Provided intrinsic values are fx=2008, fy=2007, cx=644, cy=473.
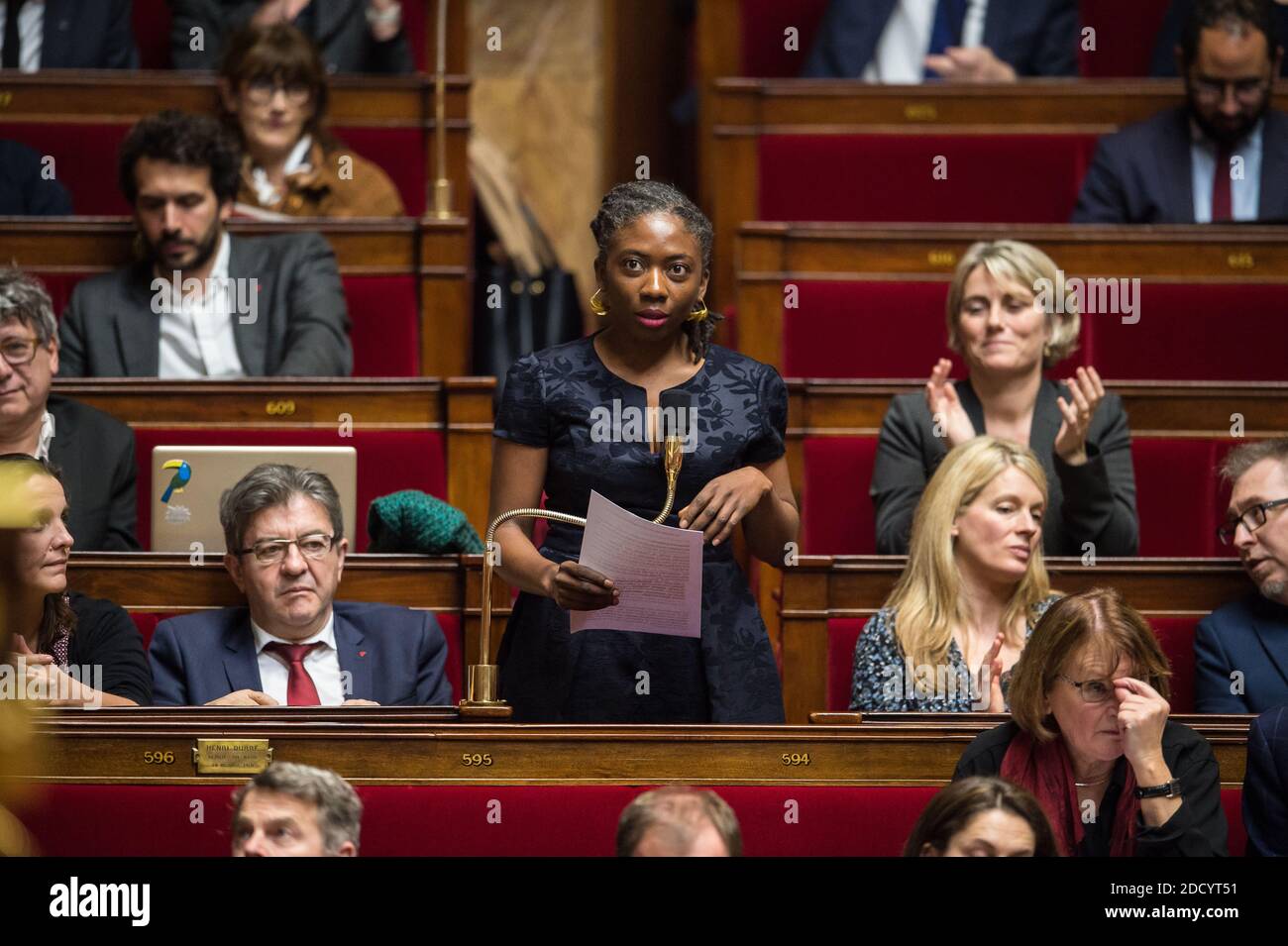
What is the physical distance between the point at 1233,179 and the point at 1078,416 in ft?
2.69

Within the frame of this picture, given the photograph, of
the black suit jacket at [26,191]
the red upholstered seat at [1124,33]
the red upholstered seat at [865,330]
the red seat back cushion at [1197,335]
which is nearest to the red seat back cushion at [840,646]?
the red upholstered seat at [865,330]

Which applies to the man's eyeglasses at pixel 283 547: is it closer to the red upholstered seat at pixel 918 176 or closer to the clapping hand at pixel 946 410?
the clapping hand at pixel 946 410

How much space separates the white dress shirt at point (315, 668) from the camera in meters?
1.86

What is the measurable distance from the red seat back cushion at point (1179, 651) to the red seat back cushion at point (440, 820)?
555mm

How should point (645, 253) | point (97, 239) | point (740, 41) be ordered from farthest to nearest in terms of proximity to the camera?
1. point (740, 41)
2. point (97, 239)
3. point (645, 253)

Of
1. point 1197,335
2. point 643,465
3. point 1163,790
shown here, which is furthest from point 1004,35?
point 1163,790

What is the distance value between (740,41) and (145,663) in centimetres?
175

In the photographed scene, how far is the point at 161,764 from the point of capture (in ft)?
5.24

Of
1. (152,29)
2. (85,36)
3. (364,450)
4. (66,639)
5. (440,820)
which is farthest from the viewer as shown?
(152,29)

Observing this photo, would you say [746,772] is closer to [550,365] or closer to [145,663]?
[550,365]

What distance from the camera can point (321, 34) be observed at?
10.1 ft

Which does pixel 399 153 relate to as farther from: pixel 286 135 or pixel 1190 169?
pixel 1190 169

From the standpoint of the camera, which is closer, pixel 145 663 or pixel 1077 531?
pixel 145 663
